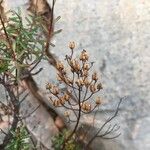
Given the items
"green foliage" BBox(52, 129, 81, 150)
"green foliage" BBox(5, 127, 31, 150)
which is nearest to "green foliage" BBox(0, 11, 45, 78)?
"green foliage" BBox(5, 127, 31, 150)

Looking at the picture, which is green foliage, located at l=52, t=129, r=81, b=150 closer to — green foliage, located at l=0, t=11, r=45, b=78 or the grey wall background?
the grey wall background

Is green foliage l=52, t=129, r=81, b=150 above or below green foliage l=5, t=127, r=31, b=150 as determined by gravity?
below

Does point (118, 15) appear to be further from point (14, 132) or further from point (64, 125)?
point (14, 132)

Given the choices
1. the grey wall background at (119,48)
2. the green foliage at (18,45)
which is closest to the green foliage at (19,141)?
the green foliage at (18,45)

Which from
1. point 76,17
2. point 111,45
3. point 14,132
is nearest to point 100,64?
point 111,45

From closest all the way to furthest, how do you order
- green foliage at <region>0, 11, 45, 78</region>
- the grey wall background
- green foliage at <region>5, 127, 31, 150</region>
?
green foliage at <region>0, 11, 45, 78</region>, green foliage at <region>5, 127, 31, 150</region>, the grey wall background

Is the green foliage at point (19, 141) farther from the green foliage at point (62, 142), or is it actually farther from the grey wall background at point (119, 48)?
the grey wall background at point (119, 48)

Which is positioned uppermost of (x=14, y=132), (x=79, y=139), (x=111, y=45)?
(x=111, y=45)
